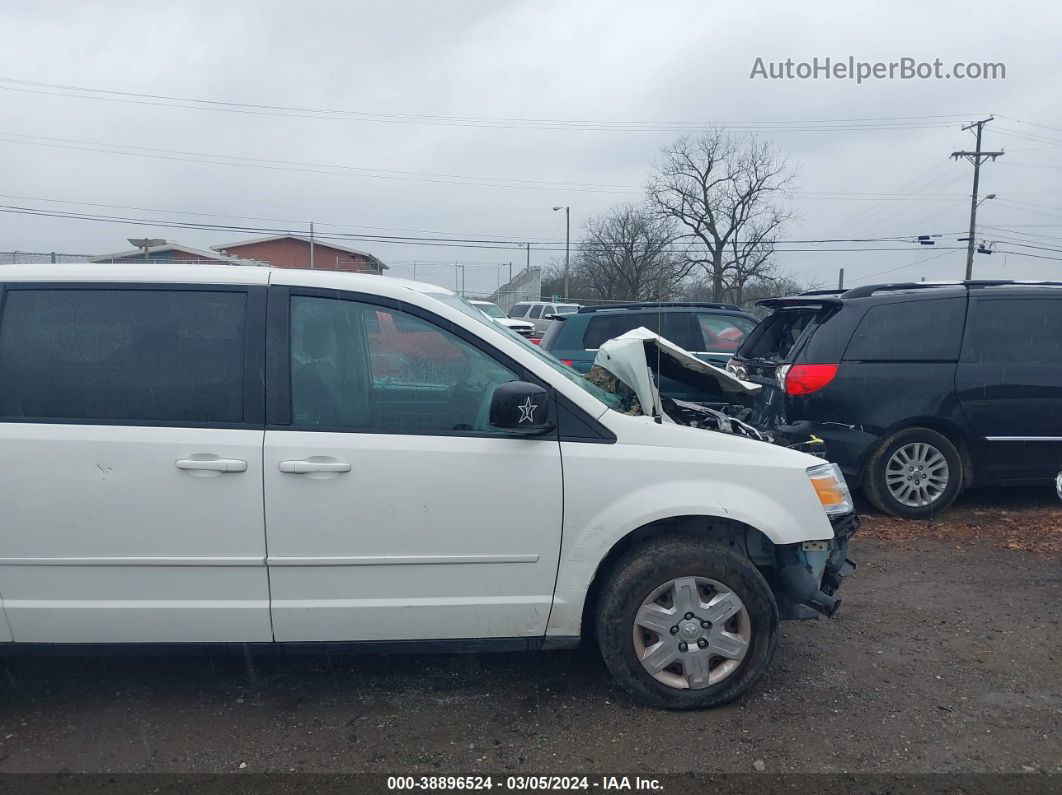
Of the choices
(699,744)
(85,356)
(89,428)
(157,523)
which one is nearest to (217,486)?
(157,523)

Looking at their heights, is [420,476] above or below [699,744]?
above

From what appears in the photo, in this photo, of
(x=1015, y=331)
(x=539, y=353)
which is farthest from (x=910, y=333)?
(x=539, y=353)

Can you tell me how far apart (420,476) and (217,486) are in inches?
31.6

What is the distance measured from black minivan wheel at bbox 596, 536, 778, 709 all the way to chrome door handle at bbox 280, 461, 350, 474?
48.0 inches

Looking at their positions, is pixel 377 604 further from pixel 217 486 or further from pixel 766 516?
pixel 766 516

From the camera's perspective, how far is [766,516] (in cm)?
355

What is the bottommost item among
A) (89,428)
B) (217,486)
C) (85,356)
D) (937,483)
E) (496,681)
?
(496,681)

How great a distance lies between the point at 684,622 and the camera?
3.56 metres

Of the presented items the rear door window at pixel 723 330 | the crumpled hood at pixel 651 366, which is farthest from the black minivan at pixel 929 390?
the rear door window at pixel 723 330

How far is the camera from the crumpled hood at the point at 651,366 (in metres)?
4.09

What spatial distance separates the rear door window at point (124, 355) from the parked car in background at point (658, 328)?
613cm

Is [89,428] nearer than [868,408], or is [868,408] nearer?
[89,428]

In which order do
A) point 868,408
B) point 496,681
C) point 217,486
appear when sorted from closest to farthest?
point 217,486, point 496,681, point 868,408

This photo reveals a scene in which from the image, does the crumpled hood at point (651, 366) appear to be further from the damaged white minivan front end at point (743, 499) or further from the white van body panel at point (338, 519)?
the white van body panel at point (338, 519)
